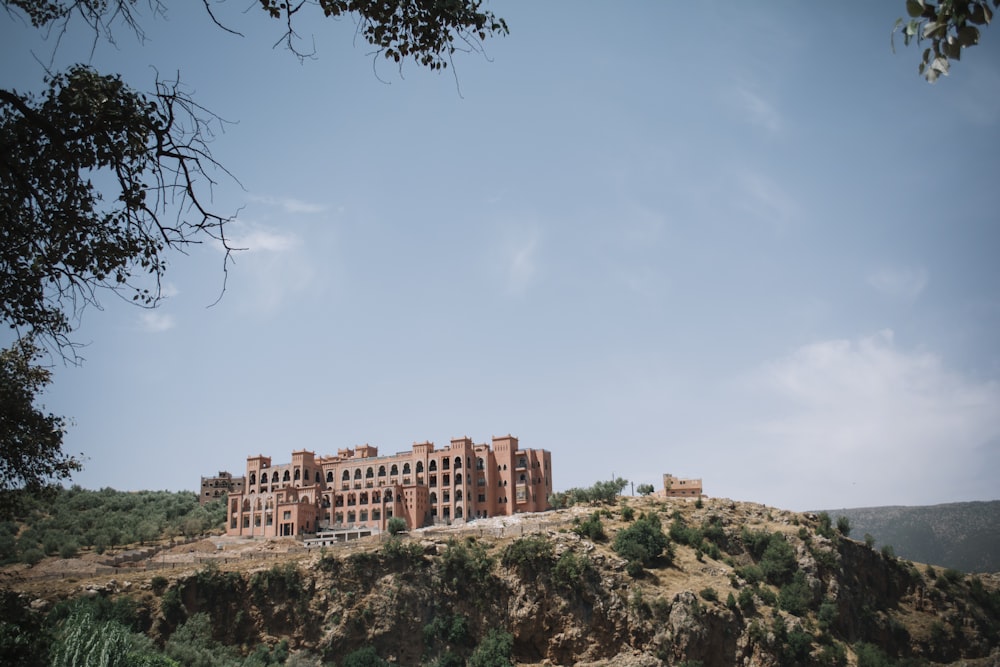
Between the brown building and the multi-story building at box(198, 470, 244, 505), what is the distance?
56.9 meters

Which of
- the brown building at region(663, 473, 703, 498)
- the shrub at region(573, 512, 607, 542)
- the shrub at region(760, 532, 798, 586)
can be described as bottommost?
the shrub at region(760, 532, 798, 586)

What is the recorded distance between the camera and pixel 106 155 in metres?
10.7

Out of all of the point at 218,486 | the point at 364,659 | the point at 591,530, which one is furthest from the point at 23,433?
the point at 218,486

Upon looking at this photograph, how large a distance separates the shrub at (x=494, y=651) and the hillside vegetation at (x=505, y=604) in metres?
0.10

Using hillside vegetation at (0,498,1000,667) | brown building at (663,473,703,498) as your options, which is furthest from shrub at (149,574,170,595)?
brown building at (663,473,703,498)

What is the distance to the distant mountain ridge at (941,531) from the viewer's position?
156875 mm

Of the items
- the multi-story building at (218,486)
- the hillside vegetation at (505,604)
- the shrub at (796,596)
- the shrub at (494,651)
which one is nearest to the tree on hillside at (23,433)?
the hillside vegetation at (505,604)

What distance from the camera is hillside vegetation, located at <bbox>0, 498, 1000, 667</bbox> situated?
56.8 meters

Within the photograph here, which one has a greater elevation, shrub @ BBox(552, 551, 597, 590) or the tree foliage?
the tree foliage

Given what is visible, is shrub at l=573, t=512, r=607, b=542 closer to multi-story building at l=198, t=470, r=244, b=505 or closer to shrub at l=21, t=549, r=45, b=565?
shrub at l=21, t=549, r=45, b=565

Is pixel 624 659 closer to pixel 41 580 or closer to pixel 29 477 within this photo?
pixel 41 580

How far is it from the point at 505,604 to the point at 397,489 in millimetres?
19391

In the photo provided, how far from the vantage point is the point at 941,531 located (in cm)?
17462

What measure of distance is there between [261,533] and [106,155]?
2815 inches
